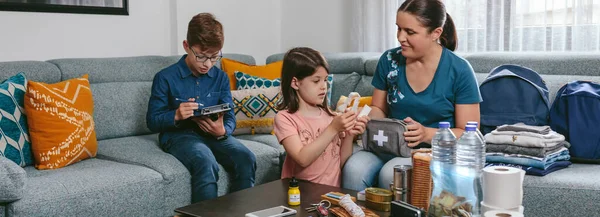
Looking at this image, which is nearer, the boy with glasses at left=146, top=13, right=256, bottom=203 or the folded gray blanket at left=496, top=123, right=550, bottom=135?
the folded gray blanket at left=496, top=123, right=550, bottom=135

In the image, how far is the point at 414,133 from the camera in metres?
2.37

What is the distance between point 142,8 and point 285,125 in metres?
1.91

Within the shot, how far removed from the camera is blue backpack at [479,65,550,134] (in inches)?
105

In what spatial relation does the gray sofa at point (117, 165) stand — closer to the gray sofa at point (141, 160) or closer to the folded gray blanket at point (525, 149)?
the gray sofa at point (141, 160)

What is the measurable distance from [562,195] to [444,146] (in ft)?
2.18

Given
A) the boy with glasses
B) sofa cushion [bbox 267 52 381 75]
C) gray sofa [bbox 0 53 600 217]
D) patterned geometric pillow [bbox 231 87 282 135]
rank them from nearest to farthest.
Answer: gray sofa [bbox 0 53 600 217] < the boy with glasses < patterned geometric pillow [bbox 231 87 282 135] < sofa cushion [bbox 267 52 381 75]

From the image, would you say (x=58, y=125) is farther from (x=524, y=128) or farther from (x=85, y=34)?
(x=524, y=128)

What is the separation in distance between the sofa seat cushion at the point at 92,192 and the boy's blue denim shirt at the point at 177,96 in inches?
10.9

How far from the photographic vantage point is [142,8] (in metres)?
3.93

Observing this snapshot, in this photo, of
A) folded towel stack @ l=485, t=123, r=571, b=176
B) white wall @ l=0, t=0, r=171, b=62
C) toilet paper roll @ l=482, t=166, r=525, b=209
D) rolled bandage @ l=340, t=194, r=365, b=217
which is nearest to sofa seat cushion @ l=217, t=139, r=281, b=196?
folded towel stack @ l=485, t=123, r=571, b=176

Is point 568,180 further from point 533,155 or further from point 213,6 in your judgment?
point 213,6

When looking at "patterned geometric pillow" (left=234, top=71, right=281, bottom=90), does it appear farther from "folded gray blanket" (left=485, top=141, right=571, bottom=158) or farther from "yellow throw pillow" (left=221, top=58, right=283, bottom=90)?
"folded gray blanket" (left=485, top=141, right=571, bottom=158)

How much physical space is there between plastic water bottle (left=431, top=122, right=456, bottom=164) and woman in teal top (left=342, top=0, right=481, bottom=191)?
1.91 feet

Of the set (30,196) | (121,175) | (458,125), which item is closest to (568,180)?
(458,125)
